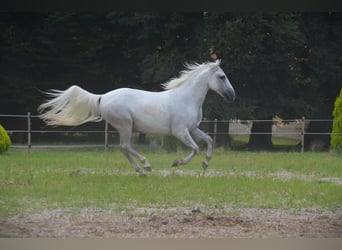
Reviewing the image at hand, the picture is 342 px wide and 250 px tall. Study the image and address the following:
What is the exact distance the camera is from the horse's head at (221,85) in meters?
5.89

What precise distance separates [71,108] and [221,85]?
118cm

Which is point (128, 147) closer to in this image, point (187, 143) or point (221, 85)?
point (187, 143)

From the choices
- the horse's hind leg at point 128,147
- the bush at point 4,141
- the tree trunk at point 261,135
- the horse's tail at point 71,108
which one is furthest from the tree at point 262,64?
the bush at point 4,141

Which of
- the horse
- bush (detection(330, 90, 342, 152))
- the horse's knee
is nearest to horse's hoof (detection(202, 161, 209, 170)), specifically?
the horse

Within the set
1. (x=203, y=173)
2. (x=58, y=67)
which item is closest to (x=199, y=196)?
(x=203, y=173)

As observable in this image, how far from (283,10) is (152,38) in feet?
3.39

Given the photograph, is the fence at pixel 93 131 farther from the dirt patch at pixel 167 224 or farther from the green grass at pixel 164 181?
the dirt patch at pixel 167 224

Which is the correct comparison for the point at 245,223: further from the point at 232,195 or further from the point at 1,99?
the point at 1,99

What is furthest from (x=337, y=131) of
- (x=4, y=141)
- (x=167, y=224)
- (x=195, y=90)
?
(x=4, y=141)

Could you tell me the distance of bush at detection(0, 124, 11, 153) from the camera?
5.80 meters

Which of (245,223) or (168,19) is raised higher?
(168,19)

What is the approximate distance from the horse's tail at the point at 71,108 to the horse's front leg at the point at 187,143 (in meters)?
0.64

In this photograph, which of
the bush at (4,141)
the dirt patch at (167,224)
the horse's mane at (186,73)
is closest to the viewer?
the dirt patch at (167,224)

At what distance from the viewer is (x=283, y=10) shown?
5.77 metres
